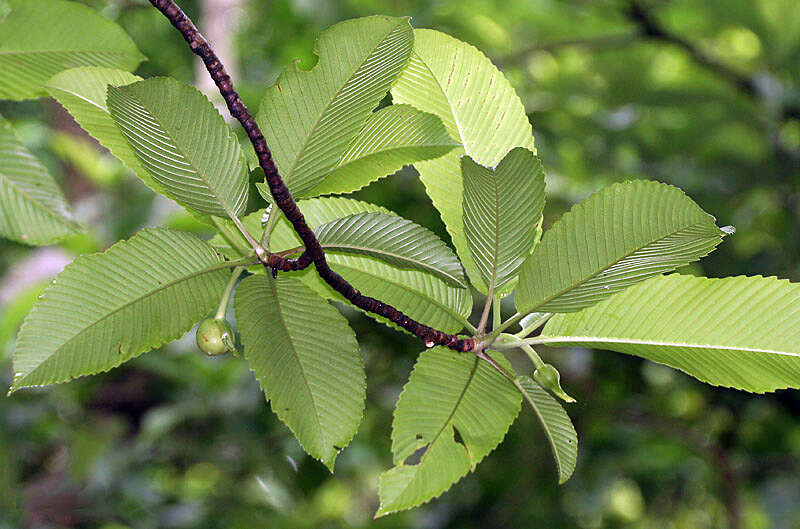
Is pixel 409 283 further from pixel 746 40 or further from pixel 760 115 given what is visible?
pixel 746 40

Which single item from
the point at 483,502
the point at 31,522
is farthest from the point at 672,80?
the point at 31,522

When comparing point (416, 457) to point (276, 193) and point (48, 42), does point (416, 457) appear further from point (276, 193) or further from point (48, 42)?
point (48, 42)

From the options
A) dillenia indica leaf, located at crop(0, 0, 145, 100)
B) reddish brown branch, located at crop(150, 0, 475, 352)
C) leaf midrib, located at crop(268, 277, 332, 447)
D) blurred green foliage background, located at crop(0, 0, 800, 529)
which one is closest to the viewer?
reddish brown branch, located at crop(150, 0, 475, 352)

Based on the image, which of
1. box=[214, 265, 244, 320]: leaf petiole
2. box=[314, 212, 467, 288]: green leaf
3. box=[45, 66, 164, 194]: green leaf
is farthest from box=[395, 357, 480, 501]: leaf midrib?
box=[45, 66, 164, 194]: green leaf

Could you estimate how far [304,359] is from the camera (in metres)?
0.61

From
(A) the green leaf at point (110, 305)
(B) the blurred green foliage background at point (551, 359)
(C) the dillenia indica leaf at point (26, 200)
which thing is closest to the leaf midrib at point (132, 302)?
(A) the green leaf at point (110, 305)

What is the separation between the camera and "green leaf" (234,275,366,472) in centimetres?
60

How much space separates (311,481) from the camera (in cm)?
191

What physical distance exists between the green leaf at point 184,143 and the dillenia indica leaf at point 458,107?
0.18 metres

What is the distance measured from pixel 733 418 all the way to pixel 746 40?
1.24 meters

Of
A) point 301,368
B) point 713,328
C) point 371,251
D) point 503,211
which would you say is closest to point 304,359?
point 301,368

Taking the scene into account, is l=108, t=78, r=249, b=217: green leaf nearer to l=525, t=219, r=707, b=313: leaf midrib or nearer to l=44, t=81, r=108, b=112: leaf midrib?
l=44, t=81, r=108, b=112: leaf midrib

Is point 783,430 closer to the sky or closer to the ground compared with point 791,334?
closer to the ground

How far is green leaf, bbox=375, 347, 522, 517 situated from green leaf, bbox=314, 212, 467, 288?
85 millimetres
